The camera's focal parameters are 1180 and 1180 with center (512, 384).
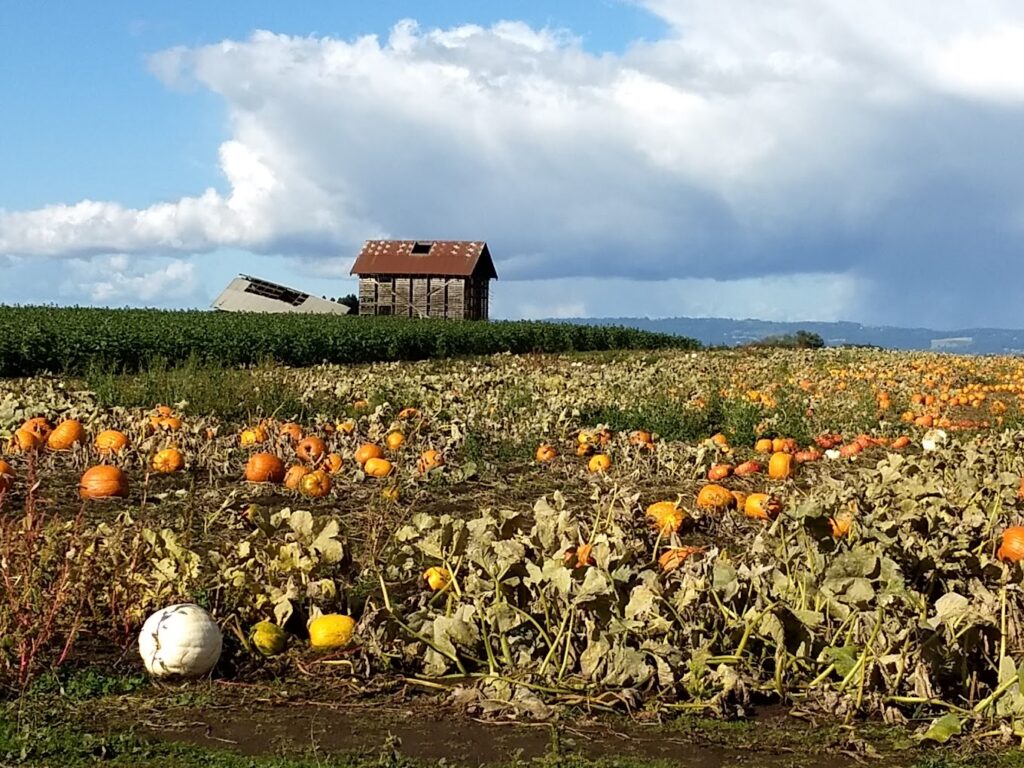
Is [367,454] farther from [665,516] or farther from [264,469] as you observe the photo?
[665,516]

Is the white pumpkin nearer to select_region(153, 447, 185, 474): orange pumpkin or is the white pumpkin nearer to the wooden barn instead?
select_region(153, 447, 185, 474): orange pumpkin

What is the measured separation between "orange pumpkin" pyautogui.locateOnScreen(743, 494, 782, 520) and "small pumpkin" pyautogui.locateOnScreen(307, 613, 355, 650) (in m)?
3.21

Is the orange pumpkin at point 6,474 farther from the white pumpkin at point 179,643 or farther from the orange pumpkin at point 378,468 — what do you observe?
the white pumpkin at point 179,643

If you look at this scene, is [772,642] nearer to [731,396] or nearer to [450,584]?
[450,584]

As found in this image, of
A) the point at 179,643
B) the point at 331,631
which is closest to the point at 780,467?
the point at 331,631

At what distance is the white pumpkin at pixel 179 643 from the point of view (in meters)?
5.02

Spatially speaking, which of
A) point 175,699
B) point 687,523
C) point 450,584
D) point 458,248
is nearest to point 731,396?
point 687,523

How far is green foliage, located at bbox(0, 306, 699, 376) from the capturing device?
26.1 meters

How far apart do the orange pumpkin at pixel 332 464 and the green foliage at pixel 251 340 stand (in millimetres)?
7627

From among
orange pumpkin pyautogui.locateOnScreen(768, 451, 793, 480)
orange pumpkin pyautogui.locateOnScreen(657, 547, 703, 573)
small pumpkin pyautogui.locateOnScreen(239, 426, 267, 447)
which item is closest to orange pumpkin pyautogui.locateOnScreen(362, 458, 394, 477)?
small pumpkin pyautogui.locateOnScreen(239, 426, 267, 447)

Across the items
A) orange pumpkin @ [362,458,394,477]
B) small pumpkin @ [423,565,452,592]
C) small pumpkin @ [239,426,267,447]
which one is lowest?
small pumpkin @ [423,565,452,592]

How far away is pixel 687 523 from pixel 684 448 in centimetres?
291

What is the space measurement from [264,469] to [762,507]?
3.62 metres

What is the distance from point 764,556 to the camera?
232 inches
